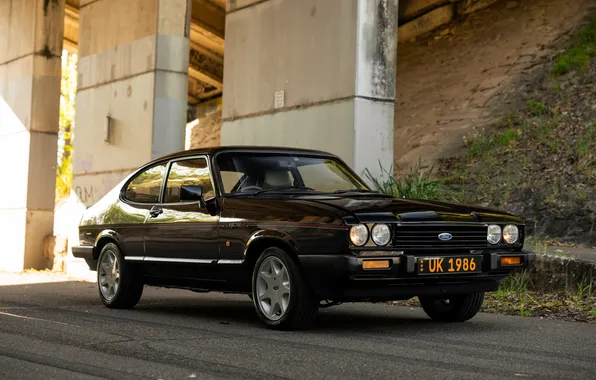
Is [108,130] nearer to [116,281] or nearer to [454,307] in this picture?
[116,281]

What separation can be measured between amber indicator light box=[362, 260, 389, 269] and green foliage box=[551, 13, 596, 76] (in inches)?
A: 511

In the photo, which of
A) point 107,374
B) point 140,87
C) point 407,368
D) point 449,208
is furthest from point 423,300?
point 140,87

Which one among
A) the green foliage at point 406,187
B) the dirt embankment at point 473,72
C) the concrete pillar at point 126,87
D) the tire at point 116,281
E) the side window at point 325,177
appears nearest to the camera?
the side window at point 325,177

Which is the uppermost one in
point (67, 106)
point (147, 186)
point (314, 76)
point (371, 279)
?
point (67, 106)

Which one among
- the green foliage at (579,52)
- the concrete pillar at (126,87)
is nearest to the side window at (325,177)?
the concrete pillar at (126,87)

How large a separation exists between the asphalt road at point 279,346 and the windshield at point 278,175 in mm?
1145

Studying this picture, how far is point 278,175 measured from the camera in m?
7.83

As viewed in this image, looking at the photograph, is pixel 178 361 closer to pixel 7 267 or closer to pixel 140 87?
pixel 140 87

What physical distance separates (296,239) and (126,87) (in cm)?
1004

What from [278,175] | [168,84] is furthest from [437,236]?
[168,84]

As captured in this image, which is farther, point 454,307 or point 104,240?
point 104,240

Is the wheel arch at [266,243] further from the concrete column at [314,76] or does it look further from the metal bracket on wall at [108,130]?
the metal bracket on wall at [108,130]

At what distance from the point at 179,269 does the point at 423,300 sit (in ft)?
7.05

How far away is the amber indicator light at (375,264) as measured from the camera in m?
6.43
